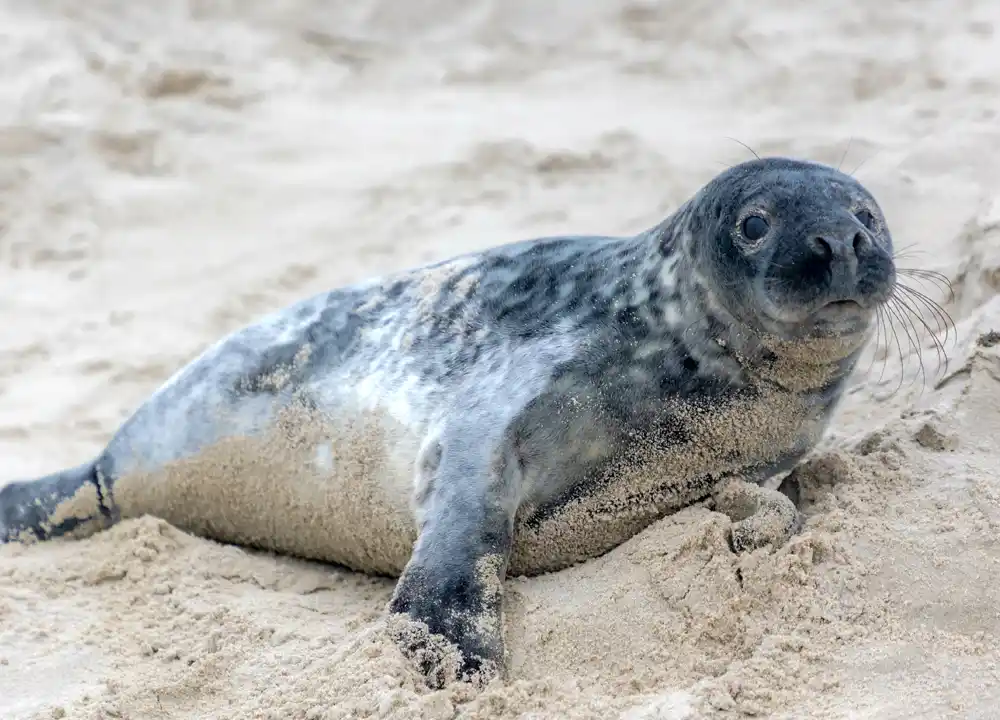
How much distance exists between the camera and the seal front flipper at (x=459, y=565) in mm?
2207

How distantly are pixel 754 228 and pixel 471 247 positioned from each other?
2.47 metres

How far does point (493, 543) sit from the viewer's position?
2.42 metres

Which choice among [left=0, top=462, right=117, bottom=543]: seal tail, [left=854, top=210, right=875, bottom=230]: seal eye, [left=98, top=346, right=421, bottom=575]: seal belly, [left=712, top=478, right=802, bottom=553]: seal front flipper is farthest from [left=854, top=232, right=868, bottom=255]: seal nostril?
[left=0, top=462, right=117, bottom=543]: seal tail

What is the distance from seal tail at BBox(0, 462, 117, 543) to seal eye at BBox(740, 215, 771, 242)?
183 cm

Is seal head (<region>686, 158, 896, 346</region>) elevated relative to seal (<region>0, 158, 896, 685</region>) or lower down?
elevated

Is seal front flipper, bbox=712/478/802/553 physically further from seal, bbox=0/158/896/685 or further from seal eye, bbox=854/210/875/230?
seal eye, bbox=854/210/875/230

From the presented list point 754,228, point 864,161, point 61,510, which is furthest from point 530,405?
point 864,161

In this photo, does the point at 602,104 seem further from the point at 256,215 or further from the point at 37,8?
Result: the point at 37,8

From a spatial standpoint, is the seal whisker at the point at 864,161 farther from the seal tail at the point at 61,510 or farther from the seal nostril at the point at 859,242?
the seal tail at the point at 61,510

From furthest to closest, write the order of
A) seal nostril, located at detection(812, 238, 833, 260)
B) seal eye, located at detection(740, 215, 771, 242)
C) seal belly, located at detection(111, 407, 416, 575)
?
1. seal belly, located at detection(111, 407, 416, 575)
2. seal eye, located at detection(740, 215, 771, 242)
3. seal nostril, located at detection(812, 238, 833, 260)

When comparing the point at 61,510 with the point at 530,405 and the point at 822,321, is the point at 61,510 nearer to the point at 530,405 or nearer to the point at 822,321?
the point at 530,405

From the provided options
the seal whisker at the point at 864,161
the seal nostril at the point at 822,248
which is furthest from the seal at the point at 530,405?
the seal whisker at the point at 864,161

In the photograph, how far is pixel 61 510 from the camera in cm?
331

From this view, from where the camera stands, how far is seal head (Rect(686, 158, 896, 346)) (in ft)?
7.73
